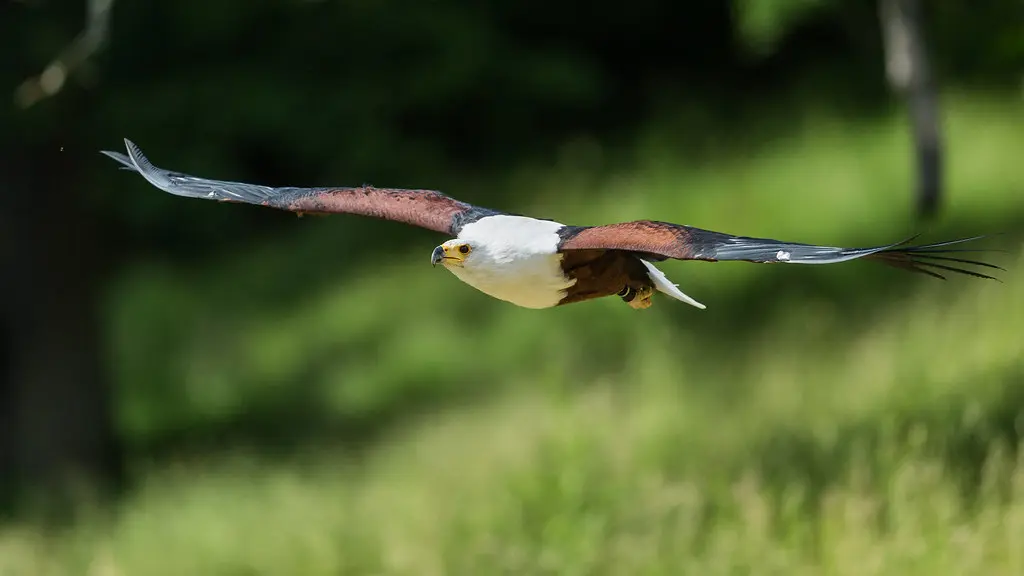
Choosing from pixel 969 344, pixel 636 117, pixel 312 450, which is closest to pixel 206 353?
pixel 312 450

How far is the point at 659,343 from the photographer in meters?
7.55

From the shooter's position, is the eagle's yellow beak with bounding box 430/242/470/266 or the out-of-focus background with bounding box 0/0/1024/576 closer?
the eagle's yellow beak with bounding box 430/242/470/266

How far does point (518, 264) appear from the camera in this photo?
3.73 m

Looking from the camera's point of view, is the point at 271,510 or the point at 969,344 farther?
the point at 271,510

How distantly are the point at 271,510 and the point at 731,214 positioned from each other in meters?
3.90

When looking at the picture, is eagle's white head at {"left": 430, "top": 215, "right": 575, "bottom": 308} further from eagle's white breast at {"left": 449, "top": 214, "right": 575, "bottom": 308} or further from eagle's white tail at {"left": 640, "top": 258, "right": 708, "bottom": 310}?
eagle's white tail at {"left": 640, "top": 258, "right": 708, "bottom": 310}

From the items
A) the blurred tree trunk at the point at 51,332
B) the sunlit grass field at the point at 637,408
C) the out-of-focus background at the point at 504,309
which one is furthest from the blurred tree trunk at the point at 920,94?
the blurred tree trunk at the point at 51,332

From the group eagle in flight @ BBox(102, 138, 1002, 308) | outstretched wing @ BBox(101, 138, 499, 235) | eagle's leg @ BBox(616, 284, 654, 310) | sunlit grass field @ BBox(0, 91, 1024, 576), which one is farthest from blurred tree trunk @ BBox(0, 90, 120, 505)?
eagle's leg @ BBox(616, 284, 654, 310)

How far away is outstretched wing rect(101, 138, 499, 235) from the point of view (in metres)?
4.11

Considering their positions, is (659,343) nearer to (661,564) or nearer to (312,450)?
(661,564)

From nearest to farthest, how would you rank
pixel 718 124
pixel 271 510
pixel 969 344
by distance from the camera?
pixel 969 344, pixel 271 510, pixel 718 124

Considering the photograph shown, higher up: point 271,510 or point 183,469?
point 183,469

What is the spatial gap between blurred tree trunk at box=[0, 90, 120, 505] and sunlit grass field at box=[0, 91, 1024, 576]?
21.1 inches

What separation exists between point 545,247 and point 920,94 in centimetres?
506
